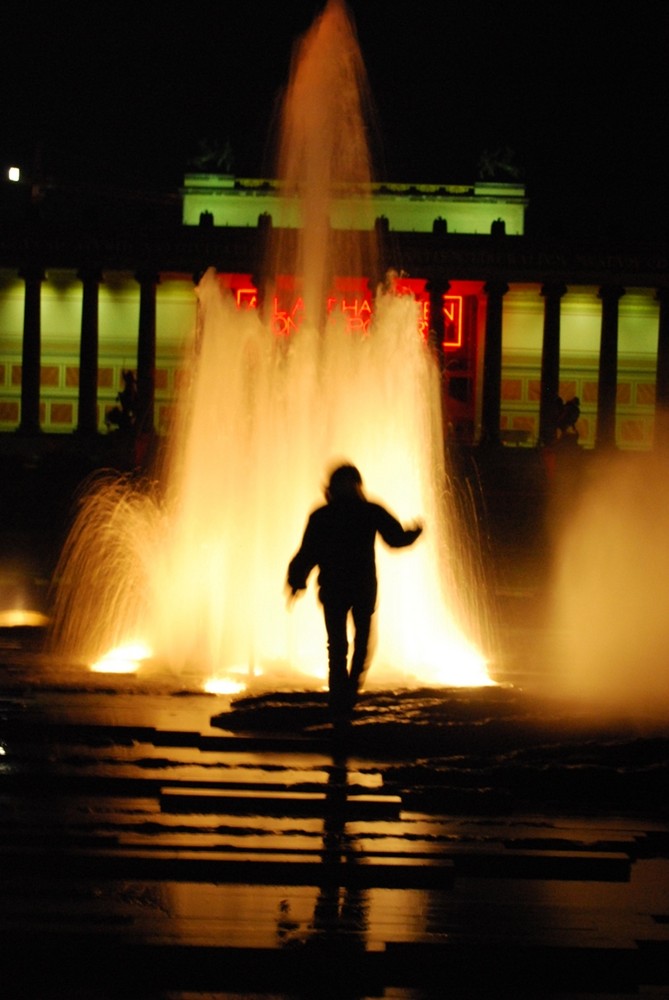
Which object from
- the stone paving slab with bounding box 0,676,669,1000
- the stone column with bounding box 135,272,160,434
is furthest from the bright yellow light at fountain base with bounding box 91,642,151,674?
the stone column with bounding box 135,272,160,434

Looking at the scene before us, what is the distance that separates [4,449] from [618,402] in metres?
24.0

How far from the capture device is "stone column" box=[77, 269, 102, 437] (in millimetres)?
45969

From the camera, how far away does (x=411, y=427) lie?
17469 mm

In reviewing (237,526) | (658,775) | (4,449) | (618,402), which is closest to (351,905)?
(658,775)

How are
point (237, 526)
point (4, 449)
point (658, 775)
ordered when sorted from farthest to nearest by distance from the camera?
point (4, 449) → point (237, 526) → point (658, 775)

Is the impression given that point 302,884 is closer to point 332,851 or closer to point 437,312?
point 332,851

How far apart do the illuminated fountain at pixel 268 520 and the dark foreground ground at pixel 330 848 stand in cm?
299

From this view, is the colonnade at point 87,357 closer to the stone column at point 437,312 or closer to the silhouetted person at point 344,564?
the stone column at point 437,312

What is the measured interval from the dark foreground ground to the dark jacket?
3.21 ft

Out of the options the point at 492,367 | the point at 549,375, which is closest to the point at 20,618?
the point at 492,367

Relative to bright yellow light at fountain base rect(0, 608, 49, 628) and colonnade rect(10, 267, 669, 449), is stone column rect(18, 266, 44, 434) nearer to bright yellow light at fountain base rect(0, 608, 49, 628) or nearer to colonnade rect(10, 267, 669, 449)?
colonnade rect(10, 267, 669, 449)

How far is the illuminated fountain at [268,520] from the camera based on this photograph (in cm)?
1462

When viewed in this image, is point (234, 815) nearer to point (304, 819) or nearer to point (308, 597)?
point (304, 819)

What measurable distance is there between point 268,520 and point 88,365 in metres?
31.7
